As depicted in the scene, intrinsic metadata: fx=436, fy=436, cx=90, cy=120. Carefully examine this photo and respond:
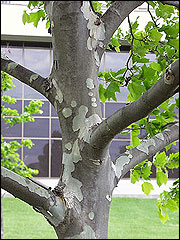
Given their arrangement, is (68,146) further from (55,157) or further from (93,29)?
(55,157)

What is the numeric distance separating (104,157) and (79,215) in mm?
103

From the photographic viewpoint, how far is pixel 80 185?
73cm

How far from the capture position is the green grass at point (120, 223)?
20.7 feet

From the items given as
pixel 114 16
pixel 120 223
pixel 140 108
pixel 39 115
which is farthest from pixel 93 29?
pixel 39 115

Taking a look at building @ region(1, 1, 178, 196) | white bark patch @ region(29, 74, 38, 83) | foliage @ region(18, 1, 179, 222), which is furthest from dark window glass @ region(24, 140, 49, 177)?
white bark patch @ region(29, 74, 38, 83)

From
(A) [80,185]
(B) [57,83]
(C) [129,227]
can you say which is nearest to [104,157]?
(A) [80,185]

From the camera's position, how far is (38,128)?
891 cm

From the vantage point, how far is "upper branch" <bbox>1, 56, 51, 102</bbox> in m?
Answer: 0.82

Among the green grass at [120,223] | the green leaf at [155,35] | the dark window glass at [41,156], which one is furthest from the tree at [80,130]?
the dark window glass at [41,156]

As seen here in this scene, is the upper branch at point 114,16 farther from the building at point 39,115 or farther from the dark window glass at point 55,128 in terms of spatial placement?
the dark window glass at point 55,128

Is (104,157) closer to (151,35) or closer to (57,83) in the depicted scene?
(57,83)

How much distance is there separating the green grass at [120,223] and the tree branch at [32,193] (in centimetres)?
560

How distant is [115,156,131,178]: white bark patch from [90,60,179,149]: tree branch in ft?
0.43

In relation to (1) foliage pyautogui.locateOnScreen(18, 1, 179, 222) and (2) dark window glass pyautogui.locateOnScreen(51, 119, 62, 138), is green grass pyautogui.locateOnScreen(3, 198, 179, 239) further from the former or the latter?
(1) foliage pyautogui.locateOnScreen(18, 1, 179, 222)
